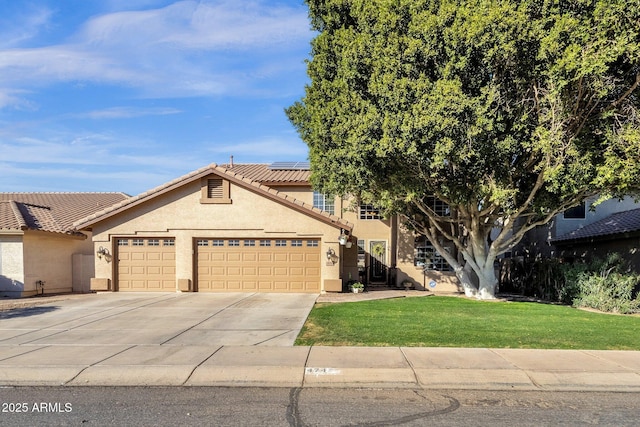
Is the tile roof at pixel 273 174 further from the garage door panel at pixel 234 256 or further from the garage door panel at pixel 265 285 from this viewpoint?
the garage door panel at pixel 265 285

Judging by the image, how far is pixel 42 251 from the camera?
18.0m

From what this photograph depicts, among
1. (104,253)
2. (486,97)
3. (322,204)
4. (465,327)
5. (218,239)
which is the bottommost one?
(465,327)

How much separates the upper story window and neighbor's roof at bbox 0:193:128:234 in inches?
225

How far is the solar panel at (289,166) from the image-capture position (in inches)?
869

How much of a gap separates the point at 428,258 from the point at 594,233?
23.2 feet

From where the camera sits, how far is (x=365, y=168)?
41.4ft

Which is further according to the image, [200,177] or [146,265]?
[146,265]

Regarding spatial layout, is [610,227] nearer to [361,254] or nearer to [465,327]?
[361,254]

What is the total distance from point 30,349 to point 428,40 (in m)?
11.5

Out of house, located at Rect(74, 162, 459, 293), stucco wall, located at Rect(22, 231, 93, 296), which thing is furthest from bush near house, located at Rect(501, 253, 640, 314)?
stucco wall, located at Rect(22, 231, 93, 296)

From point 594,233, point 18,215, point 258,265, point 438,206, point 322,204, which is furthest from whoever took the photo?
point 322,204

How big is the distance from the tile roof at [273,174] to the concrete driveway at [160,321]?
6.67 metres

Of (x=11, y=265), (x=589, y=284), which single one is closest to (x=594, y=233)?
(x=589, y=284)

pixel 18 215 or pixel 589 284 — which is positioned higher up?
pixel 18 215
